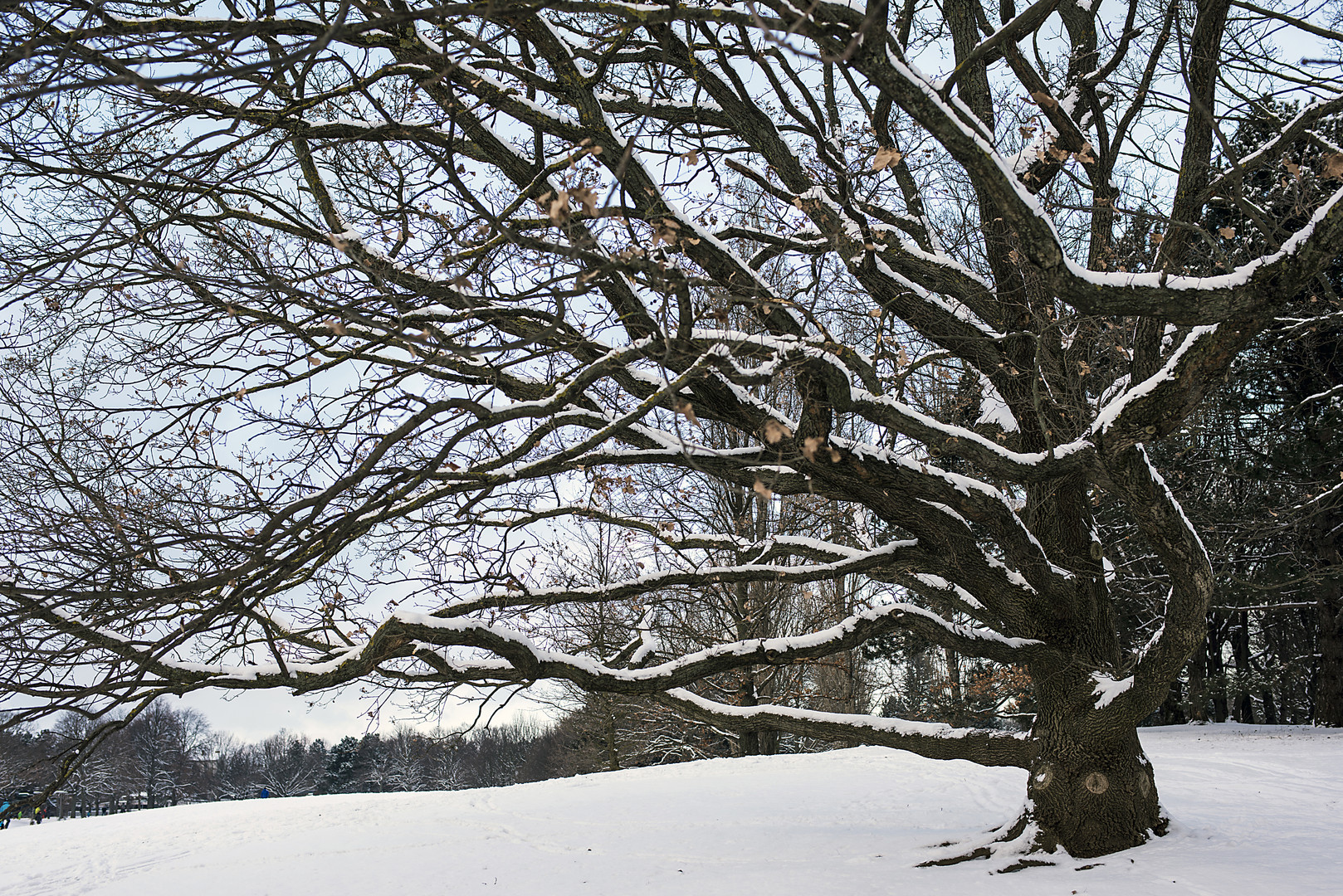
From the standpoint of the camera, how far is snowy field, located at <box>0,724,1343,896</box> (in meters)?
6.22

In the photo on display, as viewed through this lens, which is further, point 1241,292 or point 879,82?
point 1241,292

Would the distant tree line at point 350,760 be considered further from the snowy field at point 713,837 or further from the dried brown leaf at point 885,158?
the dried brown leaf at point 885,158

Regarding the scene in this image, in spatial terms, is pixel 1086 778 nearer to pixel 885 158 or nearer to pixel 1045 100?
pixel 1045 100

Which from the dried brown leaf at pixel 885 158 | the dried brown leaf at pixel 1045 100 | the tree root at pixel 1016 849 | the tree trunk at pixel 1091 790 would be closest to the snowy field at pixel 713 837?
the tree root at pixel 1016 849

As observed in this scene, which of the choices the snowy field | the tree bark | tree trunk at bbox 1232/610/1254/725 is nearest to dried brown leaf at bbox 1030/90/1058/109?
the tree bark

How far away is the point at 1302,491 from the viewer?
13.7 metres

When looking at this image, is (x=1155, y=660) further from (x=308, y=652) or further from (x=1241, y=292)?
(x=308, y=652)

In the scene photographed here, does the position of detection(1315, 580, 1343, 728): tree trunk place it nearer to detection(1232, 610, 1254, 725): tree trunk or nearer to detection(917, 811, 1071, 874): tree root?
detection(1232, 610, 1254, 725): tree trunk

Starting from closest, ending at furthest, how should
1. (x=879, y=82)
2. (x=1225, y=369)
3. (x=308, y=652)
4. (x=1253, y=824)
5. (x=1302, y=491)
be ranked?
(x=879, y=82), (x=1225, y=369), (x=308, y=652), (x=1253, y=824), (x=1302, y=491)

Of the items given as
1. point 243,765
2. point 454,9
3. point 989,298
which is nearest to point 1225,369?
point 989,298

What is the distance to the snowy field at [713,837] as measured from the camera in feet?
20.4

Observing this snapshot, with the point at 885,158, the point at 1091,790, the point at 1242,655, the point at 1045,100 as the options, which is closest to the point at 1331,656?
the point at 1242,655

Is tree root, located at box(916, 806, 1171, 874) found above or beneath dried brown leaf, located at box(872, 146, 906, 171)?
beneath

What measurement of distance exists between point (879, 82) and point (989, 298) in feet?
11.8
